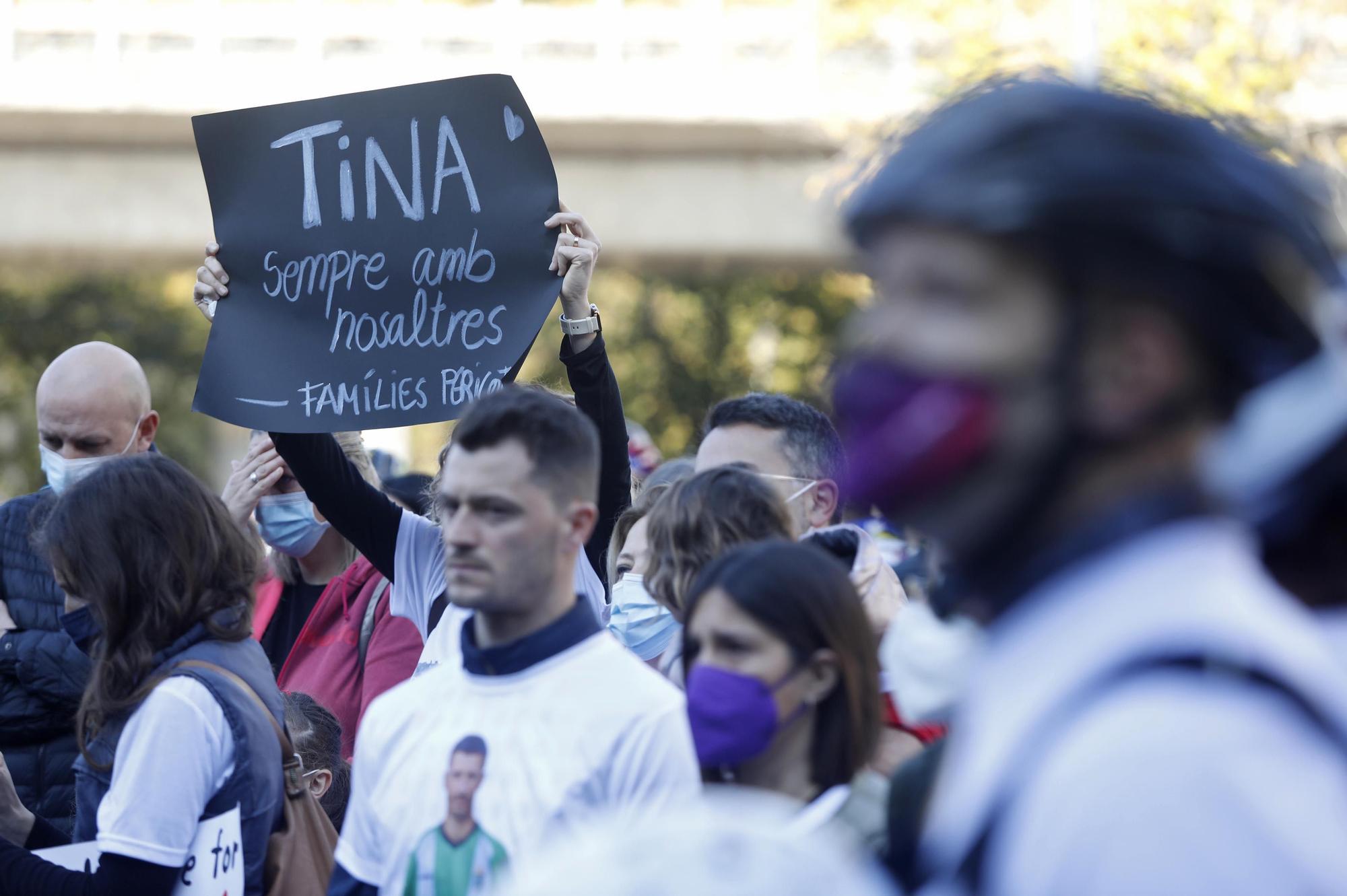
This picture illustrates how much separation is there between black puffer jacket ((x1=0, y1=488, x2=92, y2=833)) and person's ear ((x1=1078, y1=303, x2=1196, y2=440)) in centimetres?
362

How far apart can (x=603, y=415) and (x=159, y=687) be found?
1.24m

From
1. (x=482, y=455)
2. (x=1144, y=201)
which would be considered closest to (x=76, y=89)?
(x=482, y=455)

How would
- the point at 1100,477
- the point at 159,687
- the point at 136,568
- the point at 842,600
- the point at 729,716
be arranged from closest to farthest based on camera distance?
the point at 1100,477
the point at 729,716
the point at 842,600
the point at 159,687
the point at 136,568

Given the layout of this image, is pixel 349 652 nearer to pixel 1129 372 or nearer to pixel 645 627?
pixel 645 627

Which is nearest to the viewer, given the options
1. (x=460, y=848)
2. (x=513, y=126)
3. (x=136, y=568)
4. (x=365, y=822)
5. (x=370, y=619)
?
(x=460, y=848)

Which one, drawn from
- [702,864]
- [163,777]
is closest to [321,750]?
[163,777]

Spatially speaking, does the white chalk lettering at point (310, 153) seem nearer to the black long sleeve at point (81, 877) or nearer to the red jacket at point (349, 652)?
the red jacket at point (349, 652)

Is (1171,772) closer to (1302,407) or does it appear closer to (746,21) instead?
(1302,407)

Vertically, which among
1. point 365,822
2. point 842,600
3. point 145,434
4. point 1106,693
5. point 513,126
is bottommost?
point 145,434

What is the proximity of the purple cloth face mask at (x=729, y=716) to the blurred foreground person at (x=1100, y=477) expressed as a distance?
4.89 feet

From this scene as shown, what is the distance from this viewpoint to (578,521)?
2.76 m

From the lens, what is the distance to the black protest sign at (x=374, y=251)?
396 cm

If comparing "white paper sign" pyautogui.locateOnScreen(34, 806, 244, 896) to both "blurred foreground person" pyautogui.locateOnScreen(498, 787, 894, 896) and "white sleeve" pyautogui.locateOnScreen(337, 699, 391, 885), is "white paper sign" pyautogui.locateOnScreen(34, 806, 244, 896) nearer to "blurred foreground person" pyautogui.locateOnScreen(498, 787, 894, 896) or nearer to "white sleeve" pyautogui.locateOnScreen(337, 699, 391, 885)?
"white sleeve" pyautogui.locateOnScreen(337, 699, 391, 885)

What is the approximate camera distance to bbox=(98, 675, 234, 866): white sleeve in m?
2.95
